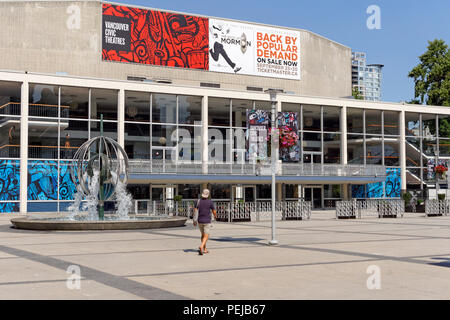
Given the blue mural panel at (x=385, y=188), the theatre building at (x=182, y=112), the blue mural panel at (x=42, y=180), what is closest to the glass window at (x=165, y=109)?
the theatre building at (x=182, y=112)

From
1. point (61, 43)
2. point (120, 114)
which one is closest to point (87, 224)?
point (120, 114)

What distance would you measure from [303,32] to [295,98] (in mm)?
9056

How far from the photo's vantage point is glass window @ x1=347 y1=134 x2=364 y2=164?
5506cm

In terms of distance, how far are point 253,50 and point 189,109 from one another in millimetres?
9565

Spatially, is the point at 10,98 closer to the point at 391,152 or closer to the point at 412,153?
the point at 391,152

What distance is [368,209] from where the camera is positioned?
38281 mm

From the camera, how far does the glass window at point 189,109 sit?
158ft

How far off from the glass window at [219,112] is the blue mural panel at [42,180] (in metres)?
14.7

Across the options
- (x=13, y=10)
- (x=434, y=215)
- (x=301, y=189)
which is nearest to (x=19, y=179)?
(x=13, y=10)

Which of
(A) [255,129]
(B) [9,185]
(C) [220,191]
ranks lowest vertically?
(C) [220,191]

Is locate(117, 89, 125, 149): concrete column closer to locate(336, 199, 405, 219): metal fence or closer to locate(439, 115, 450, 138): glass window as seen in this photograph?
locate(336, 199, 405, 219): metal fence

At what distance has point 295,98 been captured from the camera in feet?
170

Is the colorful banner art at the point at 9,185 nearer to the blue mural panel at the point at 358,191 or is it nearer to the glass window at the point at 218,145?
the glass window at the point at 218,145
